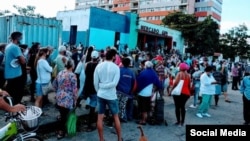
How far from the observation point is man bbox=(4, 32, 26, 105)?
18.9 feet

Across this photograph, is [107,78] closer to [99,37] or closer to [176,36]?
[99,37]

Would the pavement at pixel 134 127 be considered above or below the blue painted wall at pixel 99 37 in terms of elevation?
below

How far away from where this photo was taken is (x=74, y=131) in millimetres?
6121

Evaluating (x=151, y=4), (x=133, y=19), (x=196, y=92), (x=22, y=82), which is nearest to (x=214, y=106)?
(x=196, y=92)

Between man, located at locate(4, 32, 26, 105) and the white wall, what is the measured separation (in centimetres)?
2042

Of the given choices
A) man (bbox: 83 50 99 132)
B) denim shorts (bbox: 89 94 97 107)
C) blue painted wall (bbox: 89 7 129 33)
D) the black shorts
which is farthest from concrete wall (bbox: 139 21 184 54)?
denim shorts (bbox: 89 94 97 107)

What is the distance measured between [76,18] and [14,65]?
2239 cm

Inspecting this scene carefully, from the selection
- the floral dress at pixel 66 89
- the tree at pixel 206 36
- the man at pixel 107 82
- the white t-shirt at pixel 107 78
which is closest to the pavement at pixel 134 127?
the floral dress at pixel 66 89

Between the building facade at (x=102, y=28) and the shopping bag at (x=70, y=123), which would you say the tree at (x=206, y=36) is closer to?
the building facade at (x=102, y=28)

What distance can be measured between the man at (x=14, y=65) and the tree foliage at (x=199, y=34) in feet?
133

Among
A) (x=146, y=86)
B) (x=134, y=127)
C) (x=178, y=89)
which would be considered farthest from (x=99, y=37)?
(x=134, y=127)

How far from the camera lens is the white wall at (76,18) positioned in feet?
86.2

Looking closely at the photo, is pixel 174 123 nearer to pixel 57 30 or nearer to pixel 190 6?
pixel 57 30

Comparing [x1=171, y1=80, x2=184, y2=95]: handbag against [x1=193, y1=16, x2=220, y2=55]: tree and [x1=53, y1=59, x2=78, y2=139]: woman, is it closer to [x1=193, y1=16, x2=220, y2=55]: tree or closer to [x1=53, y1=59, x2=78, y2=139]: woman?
[x1=53, y1=59, x2=78, y2=139]: woman
